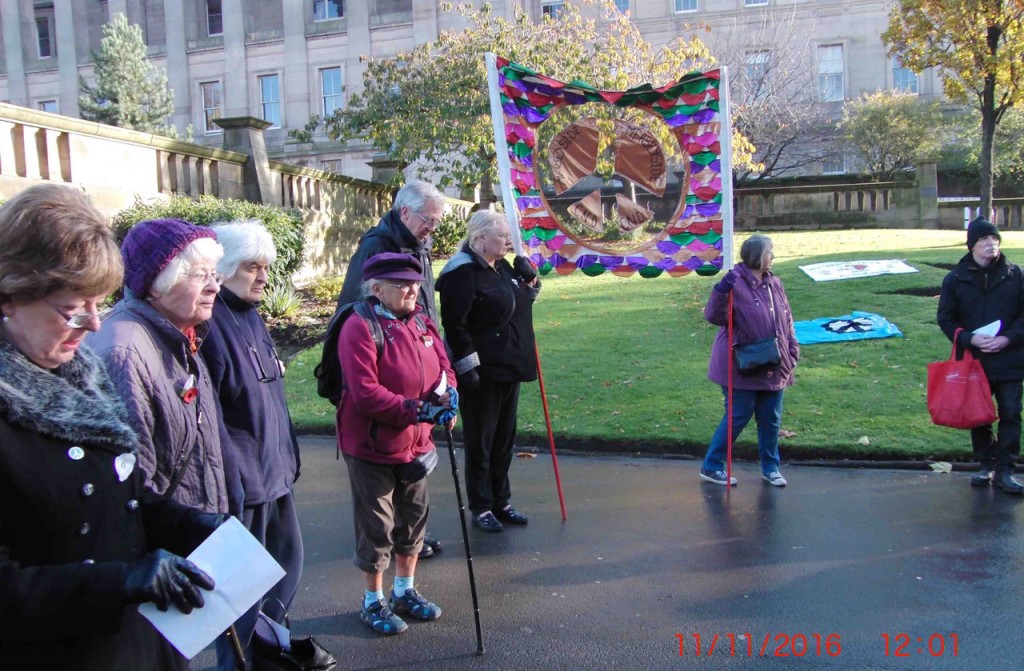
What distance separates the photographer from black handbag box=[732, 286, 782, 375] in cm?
642

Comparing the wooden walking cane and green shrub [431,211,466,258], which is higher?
green shrub [431,211,466,258]

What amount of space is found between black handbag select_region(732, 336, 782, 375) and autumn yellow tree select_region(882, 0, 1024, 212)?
956cm

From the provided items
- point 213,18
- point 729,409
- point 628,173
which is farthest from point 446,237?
point 213,18

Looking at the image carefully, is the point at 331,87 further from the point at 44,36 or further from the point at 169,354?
the point at 169,354

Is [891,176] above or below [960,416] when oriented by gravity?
above

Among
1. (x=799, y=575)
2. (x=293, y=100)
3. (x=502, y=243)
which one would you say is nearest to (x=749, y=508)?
(x=799, y=575)

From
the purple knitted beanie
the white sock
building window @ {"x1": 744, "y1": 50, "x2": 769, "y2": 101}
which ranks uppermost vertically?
building window @ {"x1": 744, "y1": 50, "x2": 769, "y2": 101}

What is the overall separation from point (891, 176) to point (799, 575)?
27663mm

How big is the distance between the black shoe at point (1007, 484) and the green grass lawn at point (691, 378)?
73cm

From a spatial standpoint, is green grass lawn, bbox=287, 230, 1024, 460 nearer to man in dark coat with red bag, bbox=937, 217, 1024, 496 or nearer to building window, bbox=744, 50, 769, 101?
man in dark coat with red bag, bbox=937, 217, 1024, 496

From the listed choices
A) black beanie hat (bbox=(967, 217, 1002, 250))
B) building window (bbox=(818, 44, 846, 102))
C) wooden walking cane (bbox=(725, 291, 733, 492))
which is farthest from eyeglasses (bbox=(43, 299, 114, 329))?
building window (bbox=(818, 44, 846, 102))

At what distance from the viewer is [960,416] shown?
6184mm

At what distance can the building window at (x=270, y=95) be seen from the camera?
41.0 metres

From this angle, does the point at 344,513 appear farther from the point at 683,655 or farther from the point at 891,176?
the point at 891,176
